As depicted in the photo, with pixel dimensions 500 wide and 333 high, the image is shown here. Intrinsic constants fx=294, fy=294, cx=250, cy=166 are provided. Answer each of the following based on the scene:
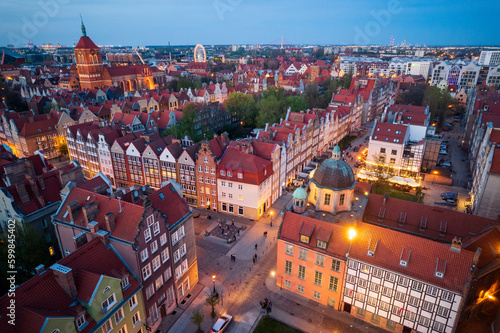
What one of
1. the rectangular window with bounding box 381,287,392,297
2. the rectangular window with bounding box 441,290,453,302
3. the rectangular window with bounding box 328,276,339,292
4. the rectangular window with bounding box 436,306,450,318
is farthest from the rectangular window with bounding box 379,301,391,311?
the rectangular window with bounding box 441,290,453,302

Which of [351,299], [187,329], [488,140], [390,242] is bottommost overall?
[187,329]

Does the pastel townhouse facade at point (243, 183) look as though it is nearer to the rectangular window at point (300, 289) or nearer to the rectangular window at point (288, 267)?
the rectangular window at point (288, 267)

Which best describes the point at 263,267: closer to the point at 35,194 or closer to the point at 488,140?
the point at 35,194

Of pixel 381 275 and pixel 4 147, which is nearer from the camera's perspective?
pixel 381 275

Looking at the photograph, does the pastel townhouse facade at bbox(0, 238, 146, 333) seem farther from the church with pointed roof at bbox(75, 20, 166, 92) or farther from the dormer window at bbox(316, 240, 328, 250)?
the church with pointed roof at bbox(75, 20, 166, 92)

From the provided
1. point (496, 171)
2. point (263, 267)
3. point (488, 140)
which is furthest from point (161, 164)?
point (488, 140)

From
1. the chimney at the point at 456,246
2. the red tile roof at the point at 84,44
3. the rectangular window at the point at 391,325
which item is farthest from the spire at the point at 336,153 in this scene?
the red tile roof at the point at 84,44

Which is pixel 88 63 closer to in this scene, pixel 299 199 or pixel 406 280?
pixel 299 199

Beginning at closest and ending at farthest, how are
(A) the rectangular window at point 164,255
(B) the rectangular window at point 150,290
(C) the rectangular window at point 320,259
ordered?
(B) the rectangular window at point 150,290 → (A) the rectangular window at point 164,255 → (C) the rectangular window at point 320,259
